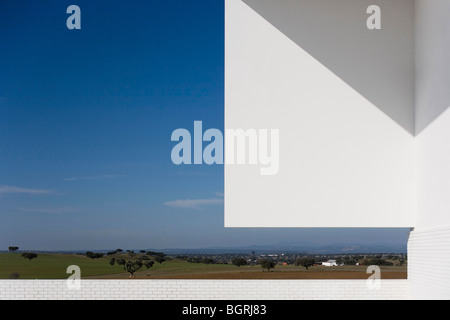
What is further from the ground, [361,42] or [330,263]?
[361,42]

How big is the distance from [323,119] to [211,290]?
105 inches

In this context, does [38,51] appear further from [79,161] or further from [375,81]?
[375,81]

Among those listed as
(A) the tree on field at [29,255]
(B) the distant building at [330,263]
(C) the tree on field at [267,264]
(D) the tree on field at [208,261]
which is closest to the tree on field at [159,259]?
(D) the tree on field at [208,261]

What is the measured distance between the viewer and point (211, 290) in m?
7.40

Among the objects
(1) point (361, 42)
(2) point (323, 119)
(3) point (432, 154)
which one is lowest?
(3) point (432, 154)

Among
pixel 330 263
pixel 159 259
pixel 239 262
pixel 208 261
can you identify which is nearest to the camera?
pixel 330 263

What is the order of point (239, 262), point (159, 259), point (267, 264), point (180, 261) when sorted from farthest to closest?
point (159, 259), point (180, 261), point (239, 262), point (267, 264)

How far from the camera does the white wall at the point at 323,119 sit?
7.02m

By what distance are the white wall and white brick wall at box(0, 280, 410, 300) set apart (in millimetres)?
868

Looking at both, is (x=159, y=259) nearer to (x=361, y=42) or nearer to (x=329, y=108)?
(x=329, y=108)

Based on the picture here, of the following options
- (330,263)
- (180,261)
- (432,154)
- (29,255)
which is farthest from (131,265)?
(432,154)

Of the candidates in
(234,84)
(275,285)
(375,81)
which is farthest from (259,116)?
(275,285)

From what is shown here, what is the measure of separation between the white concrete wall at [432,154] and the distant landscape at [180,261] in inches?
104
